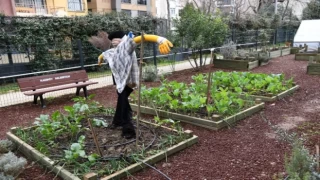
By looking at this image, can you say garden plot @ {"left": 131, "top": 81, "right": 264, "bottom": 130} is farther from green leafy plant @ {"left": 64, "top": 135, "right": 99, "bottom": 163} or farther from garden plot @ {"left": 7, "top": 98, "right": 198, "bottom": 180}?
green leafy plant @ {"left": 64, "top": 135, "right": 99, "bottom": 163}

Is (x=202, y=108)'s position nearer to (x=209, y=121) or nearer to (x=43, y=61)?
(x=209, y=121)

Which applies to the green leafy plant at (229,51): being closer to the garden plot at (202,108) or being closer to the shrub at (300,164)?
the garden plot at (202,108)

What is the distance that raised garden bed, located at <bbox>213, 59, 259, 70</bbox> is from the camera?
11116mm

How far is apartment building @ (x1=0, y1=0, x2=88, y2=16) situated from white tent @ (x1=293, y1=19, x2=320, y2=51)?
1709 centimetres

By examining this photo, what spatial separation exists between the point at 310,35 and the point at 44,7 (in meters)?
22.4

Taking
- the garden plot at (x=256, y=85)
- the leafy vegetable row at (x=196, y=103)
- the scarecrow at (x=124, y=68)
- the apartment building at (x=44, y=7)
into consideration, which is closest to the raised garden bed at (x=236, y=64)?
the garden plot at (x=256, y=85)

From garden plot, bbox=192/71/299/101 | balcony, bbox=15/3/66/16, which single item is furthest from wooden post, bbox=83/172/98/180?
balcony, bbox=15/3/66/16

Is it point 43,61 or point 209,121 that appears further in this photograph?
point 43,61

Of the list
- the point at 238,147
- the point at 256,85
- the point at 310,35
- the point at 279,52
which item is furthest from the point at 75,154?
the point at 310,35

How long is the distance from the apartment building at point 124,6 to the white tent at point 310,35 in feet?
57.0

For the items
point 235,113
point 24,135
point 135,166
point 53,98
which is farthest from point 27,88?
point 235,113

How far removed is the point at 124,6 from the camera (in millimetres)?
35125

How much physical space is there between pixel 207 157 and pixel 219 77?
392cm

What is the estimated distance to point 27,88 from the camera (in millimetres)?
6648
